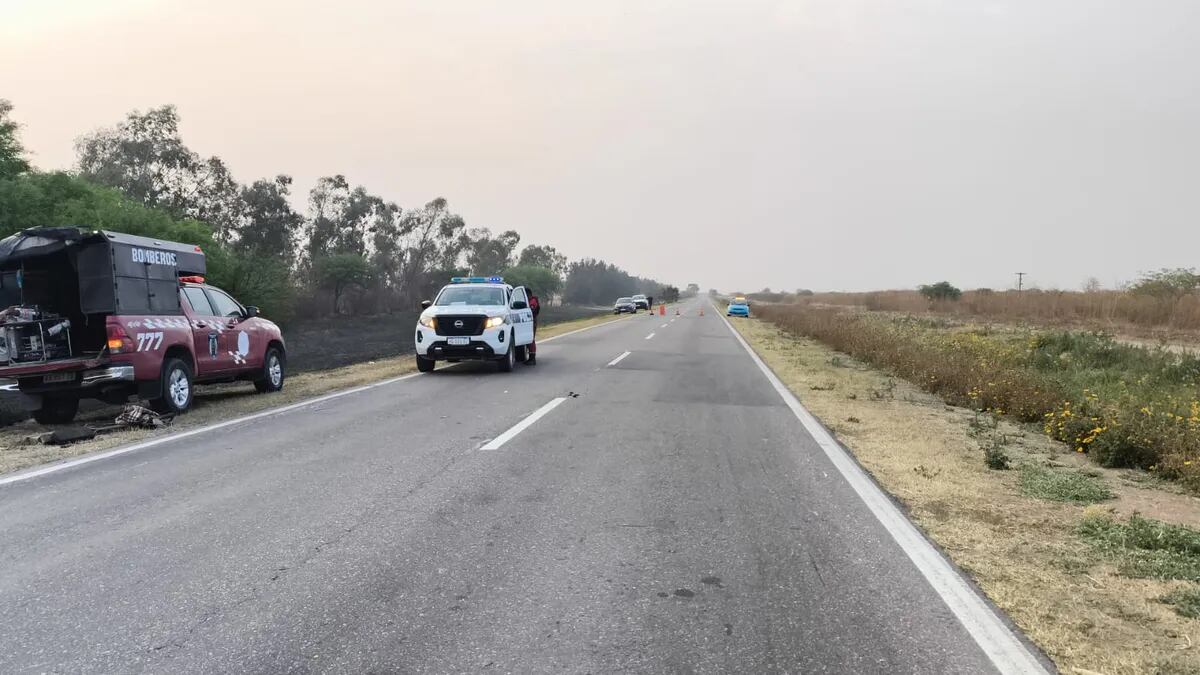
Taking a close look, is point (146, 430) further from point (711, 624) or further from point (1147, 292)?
point (1147, 292)

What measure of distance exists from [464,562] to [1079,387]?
12359mm

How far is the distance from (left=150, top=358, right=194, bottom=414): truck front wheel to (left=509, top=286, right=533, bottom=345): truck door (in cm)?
694

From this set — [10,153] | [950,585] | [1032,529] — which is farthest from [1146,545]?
[10,153]

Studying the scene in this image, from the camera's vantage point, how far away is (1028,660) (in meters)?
3.37

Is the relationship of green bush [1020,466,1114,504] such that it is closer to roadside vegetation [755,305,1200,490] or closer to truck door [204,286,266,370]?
roadside vegetation [755,305,1200,490]

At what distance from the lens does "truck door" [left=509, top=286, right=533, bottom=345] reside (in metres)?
16.7

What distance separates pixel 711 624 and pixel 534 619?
35.4 inches

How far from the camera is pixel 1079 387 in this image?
12742 mm

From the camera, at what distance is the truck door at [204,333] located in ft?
37.1

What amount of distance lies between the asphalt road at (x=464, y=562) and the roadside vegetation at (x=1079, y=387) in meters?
3.44

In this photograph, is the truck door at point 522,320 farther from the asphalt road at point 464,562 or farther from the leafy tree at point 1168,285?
the leafy tree at point 1168,285

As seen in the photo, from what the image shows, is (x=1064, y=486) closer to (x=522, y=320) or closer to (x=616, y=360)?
(x=522, y=320)

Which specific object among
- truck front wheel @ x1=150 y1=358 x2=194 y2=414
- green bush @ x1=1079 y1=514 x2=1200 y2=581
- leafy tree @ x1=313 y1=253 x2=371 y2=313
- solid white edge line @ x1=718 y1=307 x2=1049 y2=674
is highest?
leafy tree @ x1=313 y1=253 x2=371 y2=313

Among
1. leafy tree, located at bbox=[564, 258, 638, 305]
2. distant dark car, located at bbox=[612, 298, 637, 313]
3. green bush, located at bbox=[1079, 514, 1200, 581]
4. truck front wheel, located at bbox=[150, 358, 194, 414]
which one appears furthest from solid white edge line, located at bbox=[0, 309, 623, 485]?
leafy tree, located at bbox=[564, 258, 638, 305]
